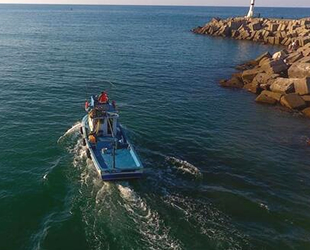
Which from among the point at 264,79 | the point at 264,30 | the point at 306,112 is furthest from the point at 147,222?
the point at 264,30

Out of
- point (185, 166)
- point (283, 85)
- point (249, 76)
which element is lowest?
point (185, 166)

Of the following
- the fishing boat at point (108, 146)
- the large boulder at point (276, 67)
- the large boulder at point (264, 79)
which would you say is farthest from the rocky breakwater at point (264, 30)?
the fishing boat at point (108, 146)

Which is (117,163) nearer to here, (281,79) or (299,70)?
(281,79)

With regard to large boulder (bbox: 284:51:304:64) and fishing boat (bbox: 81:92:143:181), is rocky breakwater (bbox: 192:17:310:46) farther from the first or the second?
fishing boat (bbox: 81:92:143:181)

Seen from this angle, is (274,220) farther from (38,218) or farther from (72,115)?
(72,115)

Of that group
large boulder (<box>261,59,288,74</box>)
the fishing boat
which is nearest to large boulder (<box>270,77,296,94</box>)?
large boulder (<box>261,59,288,74</box>)

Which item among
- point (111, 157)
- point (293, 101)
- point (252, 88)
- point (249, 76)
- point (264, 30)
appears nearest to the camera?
point (111, 157)

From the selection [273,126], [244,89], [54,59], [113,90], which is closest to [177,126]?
[273,126]
